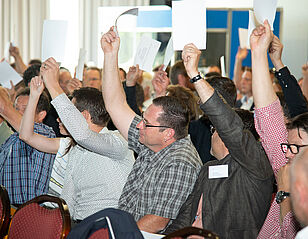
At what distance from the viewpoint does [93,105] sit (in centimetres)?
310

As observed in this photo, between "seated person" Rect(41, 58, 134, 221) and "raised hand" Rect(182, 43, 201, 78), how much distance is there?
79cm

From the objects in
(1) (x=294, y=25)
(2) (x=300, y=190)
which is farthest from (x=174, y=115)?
(1) (x=294, y=25)

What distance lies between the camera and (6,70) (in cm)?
493

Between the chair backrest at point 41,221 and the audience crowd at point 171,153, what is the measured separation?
42 cm

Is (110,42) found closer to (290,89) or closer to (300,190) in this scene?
(290,89)

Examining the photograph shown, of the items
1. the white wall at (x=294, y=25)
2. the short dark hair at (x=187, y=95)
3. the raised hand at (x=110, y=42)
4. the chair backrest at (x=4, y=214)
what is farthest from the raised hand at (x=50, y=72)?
the white wall at (x=294, y=25)

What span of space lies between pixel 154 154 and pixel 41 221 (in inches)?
28.6

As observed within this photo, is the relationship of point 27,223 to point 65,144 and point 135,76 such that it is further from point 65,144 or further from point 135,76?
point 135,76

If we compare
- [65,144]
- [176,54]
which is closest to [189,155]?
[65,144]

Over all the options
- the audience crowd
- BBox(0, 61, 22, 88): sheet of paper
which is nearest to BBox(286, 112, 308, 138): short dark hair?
the audience crowd

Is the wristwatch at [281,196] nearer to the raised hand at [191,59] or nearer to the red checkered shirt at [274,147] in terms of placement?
the red checkered shirt at [274,147]

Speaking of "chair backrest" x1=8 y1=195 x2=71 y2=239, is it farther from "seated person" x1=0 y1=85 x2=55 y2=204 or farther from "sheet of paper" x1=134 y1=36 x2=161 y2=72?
"sheet of paper" x1=134 y1=36 x2=161 y2=72

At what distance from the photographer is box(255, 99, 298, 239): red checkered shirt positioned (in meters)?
2.18

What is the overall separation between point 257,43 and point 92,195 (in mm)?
1378
